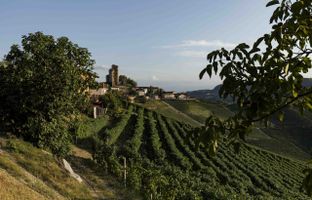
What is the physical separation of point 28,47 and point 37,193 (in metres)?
11.6

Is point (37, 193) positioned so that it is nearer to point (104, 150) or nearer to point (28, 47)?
point (28, 47)

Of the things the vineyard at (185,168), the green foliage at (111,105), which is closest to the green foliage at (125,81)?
the green foliage at (111,105)

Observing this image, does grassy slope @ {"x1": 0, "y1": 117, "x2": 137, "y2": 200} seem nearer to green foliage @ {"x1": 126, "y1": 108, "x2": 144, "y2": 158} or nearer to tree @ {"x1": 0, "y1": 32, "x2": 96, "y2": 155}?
tree @ {"x1": 0, "y1": 32, "x2": 96, "y2": 155}

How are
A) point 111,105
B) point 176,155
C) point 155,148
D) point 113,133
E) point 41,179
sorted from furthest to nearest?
point 111,105 → point 113,133 → point 155,148 → point 176,155 → point 41,179

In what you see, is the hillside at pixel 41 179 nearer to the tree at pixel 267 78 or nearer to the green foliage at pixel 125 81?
the tree at pixel 267 78

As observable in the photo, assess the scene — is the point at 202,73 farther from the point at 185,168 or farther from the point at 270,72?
the point at 185,168

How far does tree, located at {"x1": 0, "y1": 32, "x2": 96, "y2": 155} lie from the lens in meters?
22.4

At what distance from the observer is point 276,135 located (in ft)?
304

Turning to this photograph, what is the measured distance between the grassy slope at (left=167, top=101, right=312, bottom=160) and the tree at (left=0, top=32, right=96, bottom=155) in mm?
42186

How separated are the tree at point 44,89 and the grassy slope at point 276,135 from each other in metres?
42.2

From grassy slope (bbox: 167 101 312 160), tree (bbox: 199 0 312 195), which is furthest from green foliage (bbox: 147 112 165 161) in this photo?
tree (bbox: 199 0 312 195)

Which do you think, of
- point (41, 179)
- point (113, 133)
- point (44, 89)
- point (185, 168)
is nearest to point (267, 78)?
point (41, 179)

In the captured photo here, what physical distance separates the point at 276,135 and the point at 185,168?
58.2m

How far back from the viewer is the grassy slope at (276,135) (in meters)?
76.8
